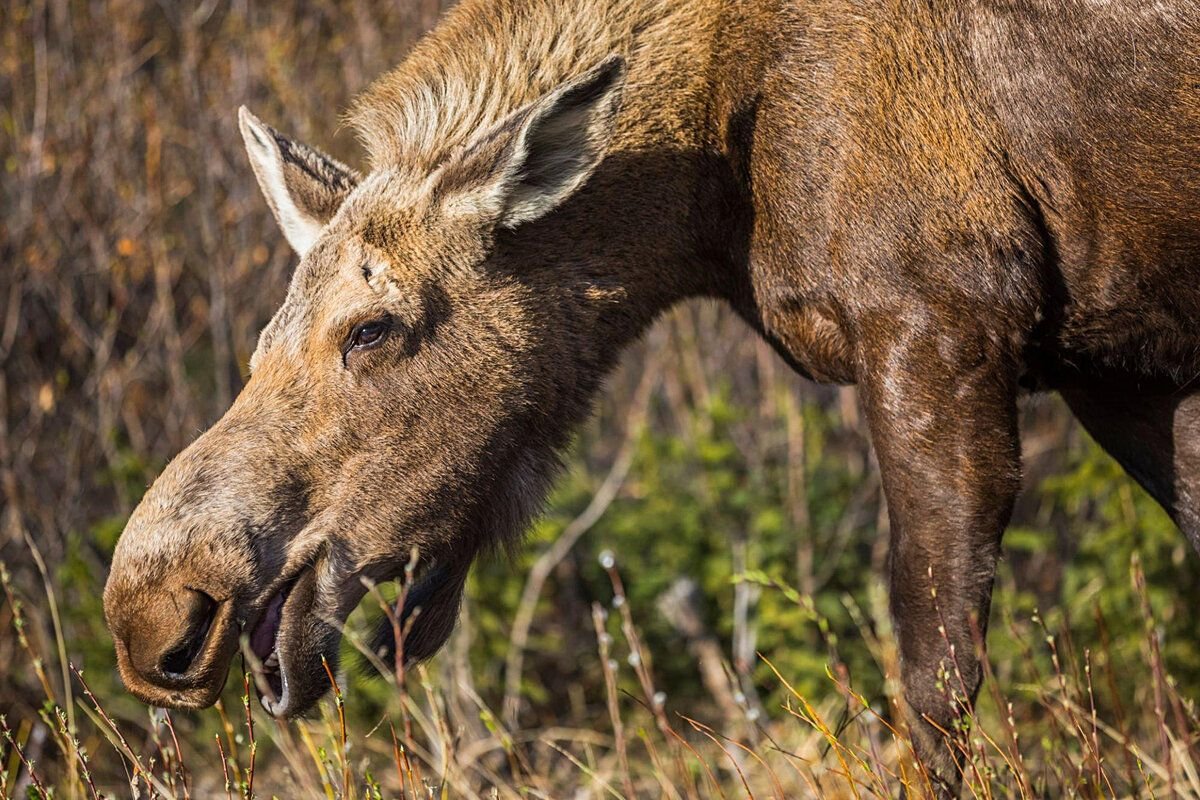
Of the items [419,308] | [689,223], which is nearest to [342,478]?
[419,308]

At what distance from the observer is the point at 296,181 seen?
4051 mm

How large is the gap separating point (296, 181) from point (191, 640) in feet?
4.80

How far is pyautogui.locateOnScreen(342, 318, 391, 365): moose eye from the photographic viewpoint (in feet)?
11.9

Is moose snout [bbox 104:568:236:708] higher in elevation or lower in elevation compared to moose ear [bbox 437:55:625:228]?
lower

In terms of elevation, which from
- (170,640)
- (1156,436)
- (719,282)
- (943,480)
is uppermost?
(170,640)

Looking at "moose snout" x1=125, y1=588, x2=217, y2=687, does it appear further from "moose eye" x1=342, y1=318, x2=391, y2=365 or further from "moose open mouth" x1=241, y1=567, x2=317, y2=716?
"moose eye" x1=342, y1=318, x2=391, y2=365

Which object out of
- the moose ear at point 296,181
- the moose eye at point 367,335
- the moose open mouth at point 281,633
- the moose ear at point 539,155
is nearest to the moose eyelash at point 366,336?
the moose eye at point 367,335

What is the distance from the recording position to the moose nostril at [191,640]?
10.5 feet

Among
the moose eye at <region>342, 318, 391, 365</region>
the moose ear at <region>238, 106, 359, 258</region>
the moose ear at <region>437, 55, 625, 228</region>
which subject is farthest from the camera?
the moose ear at <region>238, 106, 359, 258</region>

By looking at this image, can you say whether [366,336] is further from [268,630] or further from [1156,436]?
[1156,436]

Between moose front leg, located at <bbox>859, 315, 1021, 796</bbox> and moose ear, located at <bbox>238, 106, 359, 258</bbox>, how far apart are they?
1.63m

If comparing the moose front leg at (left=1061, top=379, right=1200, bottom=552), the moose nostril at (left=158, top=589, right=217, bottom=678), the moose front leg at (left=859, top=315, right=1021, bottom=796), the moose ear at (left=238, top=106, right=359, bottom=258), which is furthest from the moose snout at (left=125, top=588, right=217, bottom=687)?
the moose front leg at (left=1061, top=379, right=1200, bottom=552)

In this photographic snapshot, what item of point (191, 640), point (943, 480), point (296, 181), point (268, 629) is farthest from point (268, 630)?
point (943, 480)

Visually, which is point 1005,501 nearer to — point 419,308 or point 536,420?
point 536,420
